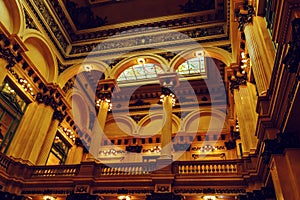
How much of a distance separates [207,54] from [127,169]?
6201 mm

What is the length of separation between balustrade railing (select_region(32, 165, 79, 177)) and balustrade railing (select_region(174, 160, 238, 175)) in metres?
3.60

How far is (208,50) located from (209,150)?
4899 mm

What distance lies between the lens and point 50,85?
11750 mm

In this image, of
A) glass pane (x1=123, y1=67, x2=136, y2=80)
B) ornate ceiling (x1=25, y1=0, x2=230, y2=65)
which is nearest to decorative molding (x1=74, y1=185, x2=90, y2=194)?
ornate ceiling (x1=25, y1=0, x2=230, y2=65)

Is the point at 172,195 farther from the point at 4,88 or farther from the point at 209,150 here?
the point at 4,88

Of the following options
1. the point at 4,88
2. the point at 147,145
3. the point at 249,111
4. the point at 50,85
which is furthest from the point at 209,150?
the point at 4,88

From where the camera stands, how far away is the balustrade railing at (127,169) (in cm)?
879

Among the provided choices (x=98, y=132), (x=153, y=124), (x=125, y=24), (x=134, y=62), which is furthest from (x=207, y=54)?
(x=98, y=132)

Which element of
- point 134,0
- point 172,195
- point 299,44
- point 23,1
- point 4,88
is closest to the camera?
point 299,44

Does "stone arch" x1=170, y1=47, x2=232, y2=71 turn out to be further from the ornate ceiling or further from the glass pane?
the glass pane

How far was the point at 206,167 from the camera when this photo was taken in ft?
28.4

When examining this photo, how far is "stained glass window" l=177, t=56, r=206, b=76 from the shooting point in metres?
13.7

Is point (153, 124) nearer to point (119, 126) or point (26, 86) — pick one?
point (119, 126)

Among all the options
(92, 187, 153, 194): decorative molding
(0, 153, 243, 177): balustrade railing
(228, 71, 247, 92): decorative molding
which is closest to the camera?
(92, 187, 153, 194): decorative molding
